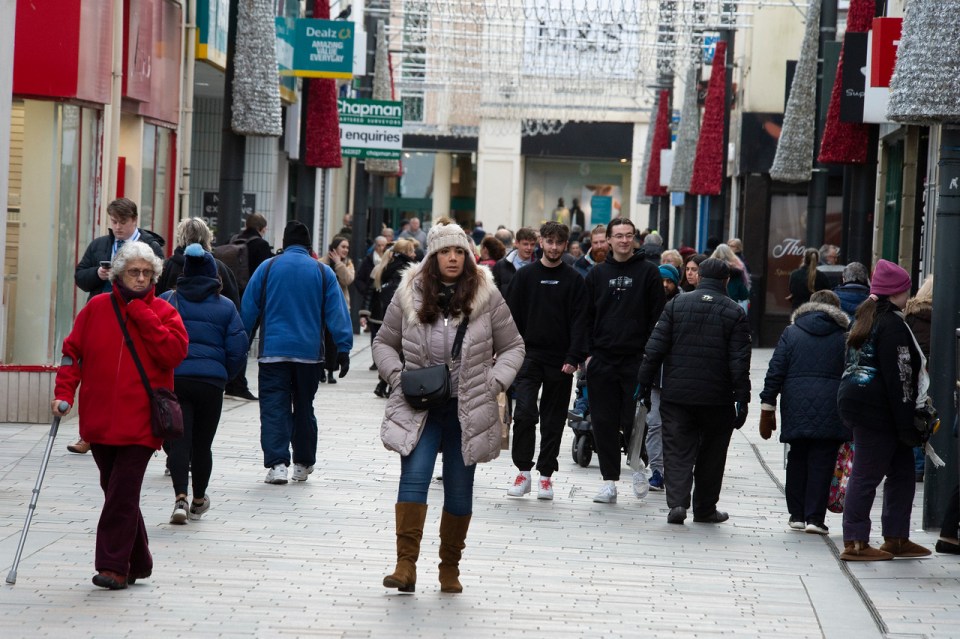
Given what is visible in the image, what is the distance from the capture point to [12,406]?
13617mm

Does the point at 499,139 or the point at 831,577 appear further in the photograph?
the point at 499,139

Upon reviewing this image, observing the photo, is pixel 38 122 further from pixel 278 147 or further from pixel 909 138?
pixel 278 147

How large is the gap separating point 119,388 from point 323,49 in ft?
52.7

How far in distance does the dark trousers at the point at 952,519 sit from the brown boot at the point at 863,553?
45 centimetres

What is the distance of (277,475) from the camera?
36.7 ft

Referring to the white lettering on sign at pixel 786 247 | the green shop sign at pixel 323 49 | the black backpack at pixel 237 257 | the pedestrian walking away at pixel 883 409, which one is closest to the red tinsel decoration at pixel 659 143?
the white lettering on sign at pixel 786 247

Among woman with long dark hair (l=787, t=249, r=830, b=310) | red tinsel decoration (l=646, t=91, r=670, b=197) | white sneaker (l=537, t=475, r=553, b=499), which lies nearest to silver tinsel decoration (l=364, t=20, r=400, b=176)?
red tinsel decoration (l=646, t=91, r=670, b=197)

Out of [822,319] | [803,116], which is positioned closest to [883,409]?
[822,319]

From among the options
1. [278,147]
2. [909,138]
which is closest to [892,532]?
[909,138]

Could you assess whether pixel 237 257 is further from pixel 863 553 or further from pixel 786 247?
pixel 786 247

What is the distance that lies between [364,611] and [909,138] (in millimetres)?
13464

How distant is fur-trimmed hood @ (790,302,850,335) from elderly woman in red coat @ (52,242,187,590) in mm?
4333

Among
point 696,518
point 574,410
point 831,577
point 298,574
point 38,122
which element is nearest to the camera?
point 298,574

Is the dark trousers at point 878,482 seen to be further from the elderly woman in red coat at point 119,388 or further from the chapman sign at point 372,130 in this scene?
the chapman sign at point 372,130
